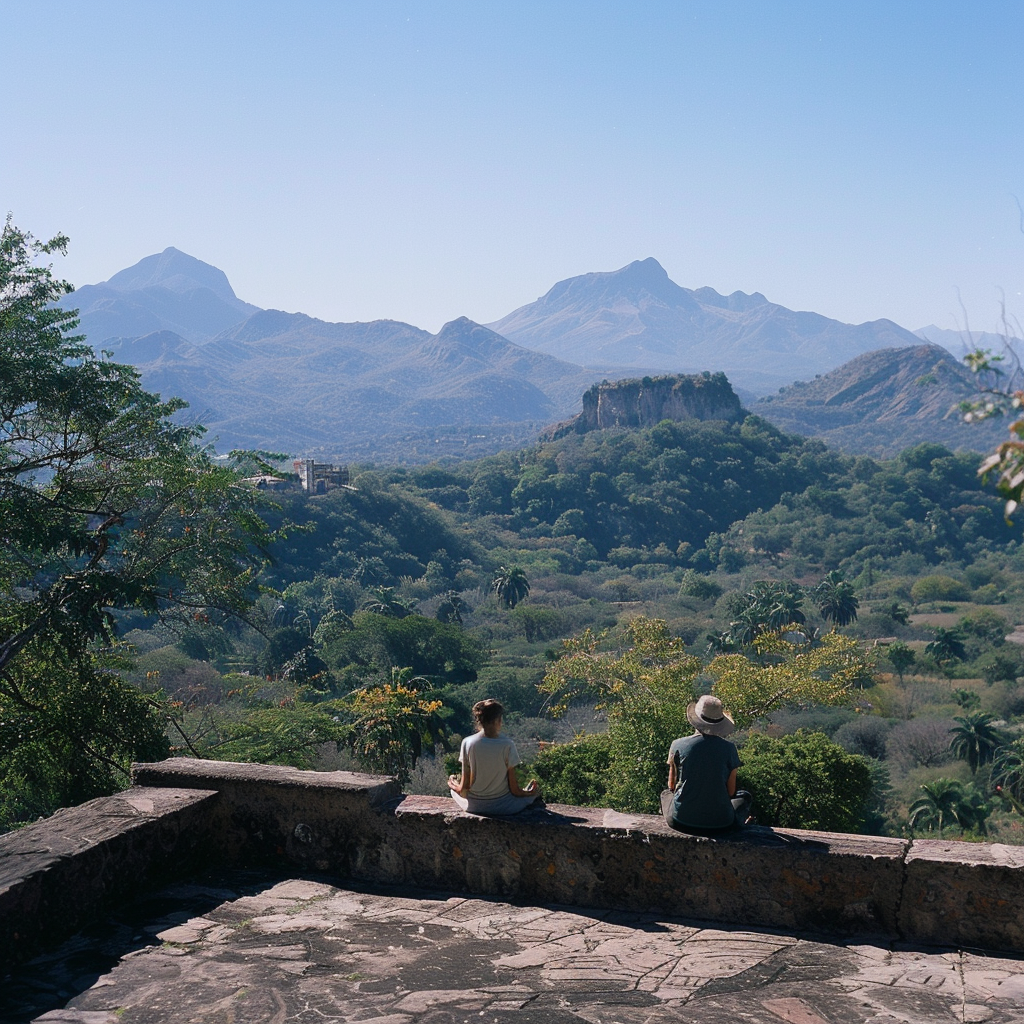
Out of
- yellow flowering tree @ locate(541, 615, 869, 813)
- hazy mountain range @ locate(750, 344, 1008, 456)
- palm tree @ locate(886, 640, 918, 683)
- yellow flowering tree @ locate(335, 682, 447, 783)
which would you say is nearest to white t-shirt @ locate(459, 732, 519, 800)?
yellow flowering tree @ locate(541, 615, 869, 813)

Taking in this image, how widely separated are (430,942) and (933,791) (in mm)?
23673

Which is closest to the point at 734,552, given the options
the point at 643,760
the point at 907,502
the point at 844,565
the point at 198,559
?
the point at 844,565

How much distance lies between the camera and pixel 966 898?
3545 millimetres

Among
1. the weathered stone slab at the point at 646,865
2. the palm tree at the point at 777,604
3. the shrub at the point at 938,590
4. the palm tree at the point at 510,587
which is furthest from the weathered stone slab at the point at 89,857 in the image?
the shrub at the point at 938,590

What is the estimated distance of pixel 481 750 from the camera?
4262 mm

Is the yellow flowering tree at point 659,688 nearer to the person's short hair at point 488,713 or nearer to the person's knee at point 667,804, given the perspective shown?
the person's knee at point 667,804

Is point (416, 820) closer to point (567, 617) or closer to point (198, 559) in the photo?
point (198, 559)

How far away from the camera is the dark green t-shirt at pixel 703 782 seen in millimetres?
3965

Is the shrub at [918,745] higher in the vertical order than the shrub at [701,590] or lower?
lower

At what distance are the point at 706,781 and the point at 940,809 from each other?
22.9 meters

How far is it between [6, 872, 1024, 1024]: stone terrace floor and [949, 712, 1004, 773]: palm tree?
29675mm

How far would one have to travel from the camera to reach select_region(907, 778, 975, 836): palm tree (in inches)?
940

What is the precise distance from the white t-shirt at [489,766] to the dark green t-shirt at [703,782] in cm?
71

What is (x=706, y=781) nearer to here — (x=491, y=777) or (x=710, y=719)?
(x=710, y=719)
